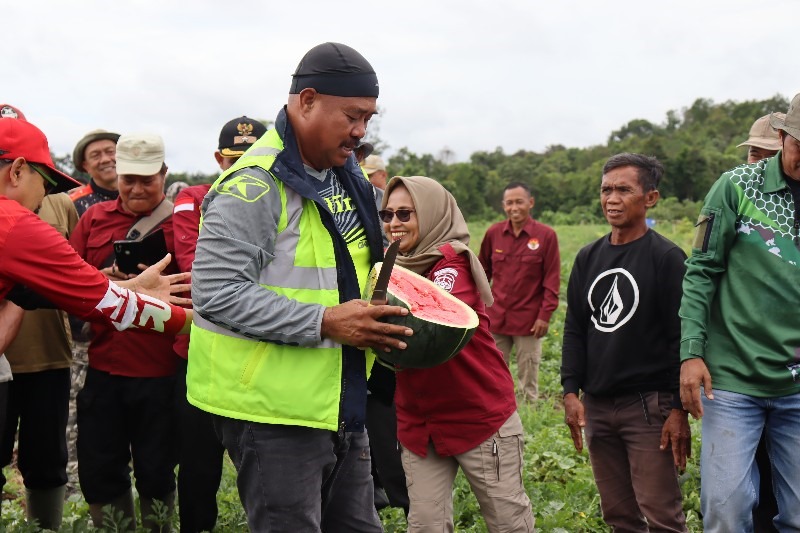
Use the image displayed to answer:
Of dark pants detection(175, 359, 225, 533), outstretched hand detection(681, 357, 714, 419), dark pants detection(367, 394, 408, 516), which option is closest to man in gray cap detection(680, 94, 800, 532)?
outstretched hand detection(681, 357, 714, 419)

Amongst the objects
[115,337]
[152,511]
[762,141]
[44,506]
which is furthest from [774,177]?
[44,506]

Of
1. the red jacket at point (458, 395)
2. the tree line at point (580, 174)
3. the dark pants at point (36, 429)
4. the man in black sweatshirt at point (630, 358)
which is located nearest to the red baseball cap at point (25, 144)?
the dark pants at point (36, 429)

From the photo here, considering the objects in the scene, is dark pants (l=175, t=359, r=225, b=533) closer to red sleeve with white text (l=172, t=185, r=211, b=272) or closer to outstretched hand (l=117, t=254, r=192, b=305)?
red sleeve with white text (l=172, t=185, r=211, b=272)

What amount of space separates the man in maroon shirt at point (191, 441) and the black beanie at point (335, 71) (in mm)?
1782

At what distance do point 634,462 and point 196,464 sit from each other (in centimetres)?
222

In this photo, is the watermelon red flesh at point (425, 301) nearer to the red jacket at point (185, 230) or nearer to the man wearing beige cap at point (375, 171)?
the red jacket at point (185, 230)

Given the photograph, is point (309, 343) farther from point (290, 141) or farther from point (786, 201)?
point (786, 201)

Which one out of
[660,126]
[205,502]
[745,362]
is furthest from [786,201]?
[660,126]

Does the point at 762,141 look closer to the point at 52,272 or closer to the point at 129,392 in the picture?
the point at 129,392

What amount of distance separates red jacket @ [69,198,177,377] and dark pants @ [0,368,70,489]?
0.33 metres

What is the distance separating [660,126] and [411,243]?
74.6 m

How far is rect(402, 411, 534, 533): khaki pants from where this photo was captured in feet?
12.0

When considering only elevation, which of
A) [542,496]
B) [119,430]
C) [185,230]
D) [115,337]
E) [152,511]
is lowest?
[542,496]

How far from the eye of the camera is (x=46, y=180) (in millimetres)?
3420
